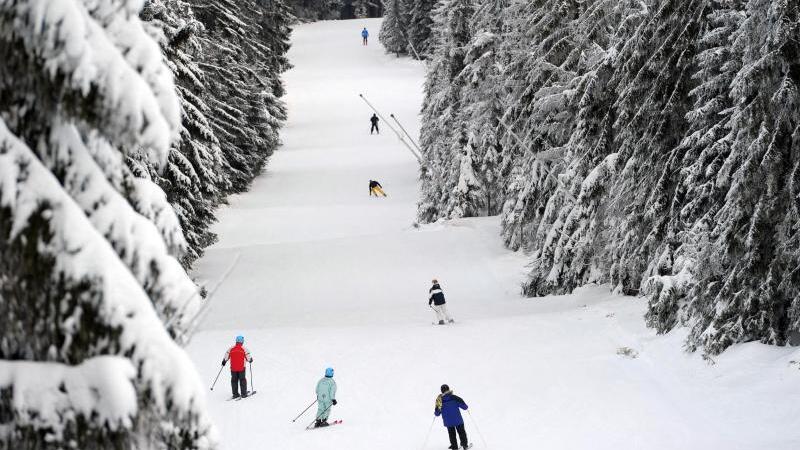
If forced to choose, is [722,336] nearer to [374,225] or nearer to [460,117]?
[460,117]

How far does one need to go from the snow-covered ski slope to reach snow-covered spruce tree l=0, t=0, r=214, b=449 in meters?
0.74

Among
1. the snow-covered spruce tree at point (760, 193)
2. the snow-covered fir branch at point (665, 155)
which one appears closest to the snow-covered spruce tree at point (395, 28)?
the snow-covered fir branch at point (665, 155)

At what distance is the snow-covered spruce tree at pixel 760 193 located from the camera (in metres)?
13.3

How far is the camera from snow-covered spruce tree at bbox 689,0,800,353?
523 inches

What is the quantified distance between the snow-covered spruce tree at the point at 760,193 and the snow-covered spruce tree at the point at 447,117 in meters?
21.4

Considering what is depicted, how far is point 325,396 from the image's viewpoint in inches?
→ 568

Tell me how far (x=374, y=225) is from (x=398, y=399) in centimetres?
2441

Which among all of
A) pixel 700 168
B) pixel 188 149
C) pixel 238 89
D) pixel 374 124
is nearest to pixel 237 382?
pixel 188 149

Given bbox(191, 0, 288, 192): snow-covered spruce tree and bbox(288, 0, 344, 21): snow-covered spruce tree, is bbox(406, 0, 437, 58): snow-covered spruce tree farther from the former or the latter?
bbox(288, 0, 344, 21): snow-covered spruce tree

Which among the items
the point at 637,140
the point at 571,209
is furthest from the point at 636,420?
the point at 571,209

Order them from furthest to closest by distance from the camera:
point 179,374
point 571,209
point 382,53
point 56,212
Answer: point 382,53 → point 571,209 → point 179,374 → point 56,212

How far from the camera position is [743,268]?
550 inches

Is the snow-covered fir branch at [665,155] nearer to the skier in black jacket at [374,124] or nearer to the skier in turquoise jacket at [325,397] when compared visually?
the skier in turquoise jacket at [325,397]

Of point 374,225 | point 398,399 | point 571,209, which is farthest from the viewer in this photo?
Result: point 374,225
